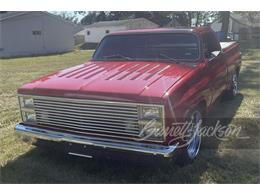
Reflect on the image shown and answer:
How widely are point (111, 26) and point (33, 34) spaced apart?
11.1 metres

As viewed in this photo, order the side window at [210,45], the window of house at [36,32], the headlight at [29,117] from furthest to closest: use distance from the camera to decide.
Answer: the window of house at [36,32] → the side window at [210,45] → the headlight at [29,117]

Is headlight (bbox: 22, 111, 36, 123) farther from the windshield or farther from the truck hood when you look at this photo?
the windshield

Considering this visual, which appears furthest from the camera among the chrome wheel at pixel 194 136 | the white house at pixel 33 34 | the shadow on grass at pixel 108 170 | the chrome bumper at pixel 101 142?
the white house at pixel 33 34

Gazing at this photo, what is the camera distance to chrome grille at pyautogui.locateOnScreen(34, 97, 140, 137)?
11.7 ft

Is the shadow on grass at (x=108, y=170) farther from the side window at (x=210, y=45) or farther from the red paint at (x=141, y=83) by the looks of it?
the side window at (x=210, y=45)

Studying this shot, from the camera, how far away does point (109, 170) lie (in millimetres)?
4035

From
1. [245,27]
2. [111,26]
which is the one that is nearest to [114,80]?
[111,26]

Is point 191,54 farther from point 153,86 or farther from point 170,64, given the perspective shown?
point 153,86

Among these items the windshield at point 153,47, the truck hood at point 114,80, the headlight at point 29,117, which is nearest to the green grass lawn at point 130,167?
the headlight at point 29,117

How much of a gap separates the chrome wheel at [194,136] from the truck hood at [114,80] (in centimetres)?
59

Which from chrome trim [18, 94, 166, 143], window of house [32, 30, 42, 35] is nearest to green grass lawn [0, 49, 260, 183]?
chrome trim [18, 94, 166, 143]

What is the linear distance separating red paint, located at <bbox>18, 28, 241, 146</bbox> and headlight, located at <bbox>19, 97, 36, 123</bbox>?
11 cm

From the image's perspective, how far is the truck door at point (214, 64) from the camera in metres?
5.02
